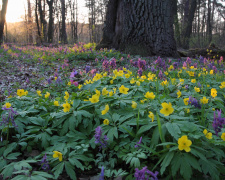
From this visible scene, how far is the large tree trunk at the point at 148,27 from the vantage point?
6.66m

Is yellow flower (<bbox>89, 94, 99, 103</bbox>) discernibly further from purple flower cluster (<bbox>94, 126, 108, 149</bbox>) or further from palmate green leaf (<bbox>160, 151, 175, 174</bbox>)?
palmate green leaf (<bbox>160, 151, 175, 174</bbox>)

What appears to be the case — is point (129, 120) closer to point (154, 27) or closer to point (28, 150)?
point (28, 150)

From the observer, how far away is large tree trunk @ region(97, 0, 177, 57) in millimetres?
6660

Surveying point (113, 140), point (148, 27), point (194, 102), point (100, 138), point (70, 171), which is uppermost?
point (148, 27)

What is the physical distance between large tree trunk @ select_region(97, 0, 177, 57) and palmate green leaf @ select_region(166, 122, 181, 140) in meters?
5.66

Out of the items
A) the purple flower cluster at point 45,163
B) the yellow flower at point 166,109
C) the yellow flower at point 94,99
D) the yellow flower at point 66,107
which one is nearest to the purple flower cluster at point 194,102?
the yellow flower at point 166,109

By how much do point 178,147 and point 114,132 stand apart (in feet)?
1.94

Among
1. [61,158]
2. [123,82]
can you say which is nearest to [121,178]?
[61,158]

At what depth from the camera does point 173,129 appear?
1.51m

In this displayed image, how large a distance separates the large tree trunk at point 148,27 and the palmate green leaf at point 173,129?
5.66 metres

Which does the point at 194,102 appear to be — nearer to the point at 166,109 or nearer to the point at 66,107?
the point at 166,109

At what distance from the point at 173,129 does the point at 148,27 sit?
19.6ft

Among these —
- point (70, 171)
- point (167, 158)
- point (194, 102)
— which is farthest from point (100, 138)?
point (194, 102)

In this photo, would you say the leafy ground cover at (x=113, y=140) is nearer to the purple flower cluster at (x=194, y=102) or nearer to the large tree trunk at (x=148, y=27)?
the purple flower cluster at (x=194, y=102)
